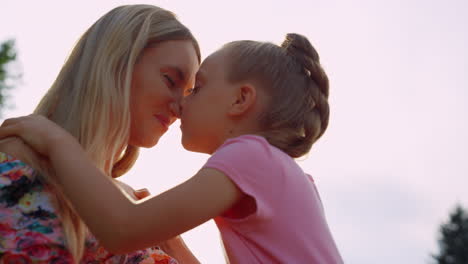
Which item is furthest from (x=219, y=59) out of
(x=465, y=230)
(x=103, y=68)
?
(x=465, y=230)

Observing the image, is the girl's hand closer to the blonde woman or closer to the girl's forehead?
the blonde woman

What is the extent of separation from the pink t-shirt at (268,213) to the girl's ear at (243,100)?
36 centimetres

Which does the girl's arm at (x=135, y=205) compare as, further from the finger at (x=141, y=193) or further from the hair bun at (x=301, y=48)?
the finger at (x=141, y=193)

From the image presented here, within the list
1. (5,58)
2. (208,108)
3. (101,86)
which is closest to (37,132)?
(101,86)

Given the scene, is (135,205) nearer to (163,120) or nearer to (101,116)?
(101,116)

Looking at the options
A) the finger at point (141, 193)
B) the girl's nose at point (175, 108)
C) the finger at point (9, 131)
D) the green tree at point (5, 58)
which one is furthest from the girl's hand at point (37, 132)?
the green tree at point (5, 58)

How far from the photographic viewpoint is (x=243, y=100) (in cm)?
308

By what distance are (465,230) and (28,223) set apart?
3200cm

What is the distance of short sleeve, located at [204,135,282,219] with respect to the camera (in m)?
2.52

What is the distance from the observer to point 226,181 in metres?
2.50

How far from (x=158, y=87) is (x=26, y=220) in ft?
3.55

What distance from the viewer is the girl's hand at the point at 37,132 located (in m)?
2.62

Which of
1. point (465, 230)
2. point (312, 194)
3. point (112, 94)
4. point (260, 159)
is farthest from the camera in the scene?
point (465, 230)

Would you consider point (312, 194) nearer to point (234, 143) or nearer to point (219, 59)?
point (234, 143)
